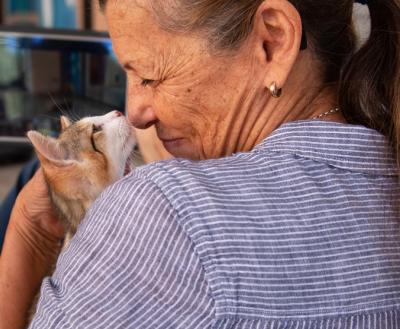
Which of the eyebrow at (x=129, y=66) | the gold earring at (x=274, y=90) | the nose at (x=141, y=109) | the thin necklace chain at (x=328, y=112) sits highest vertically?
the gold earring at (x=274, y=90)

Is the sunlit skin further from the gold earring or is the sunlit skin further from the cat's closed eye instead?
the cat's closed eye

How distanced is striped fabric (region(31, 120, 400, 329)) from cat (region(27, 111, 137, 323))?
0.58 meters

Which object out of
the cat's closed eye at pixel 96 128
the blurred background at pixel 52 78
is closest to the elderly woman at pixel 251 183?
the cat's closed eye at pixel 96 128

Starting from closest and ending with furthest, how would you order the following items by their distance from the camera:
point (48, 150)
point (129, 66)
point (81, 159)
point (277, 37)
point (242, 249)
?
point (242, 249) < point (277, 37) < point (129, 66) < point (48, 150) < point (81, 159)

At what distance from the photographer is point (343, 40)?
0.85 metres

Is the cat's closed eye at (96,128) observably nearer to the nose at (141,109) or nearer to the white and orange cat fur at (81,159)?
the white and orange cat fur at (81,159)

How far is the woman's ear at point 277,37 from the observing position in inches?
29.0

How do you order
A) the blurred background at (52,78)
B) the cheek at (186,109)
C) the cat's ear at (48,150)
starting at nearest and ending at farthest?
1. the cheek at (186,109)
2. the cat's ear at (48,150)
3. the blurred background at (52,78)

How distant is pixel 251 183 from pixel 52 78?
1.57 meters

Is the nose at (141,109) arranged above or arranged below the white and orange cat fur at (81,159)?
above

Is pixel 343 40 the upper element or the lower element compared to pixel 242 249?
upper

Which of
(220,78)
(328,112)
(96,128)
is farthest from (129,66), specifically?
(96,128)

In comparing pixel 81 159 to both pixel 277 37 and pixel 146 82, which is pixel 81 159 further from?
pixel 277 37

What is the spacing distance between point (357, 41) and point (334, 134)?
0.21 metres
